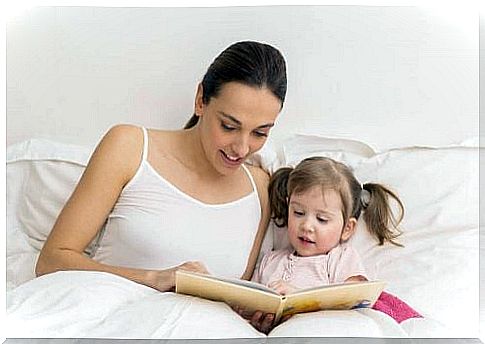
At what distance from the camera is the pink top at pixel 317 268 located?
1.94m

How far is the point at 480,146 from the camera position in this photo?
2.05 meters

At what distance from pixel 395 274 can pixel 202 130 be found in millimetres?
497

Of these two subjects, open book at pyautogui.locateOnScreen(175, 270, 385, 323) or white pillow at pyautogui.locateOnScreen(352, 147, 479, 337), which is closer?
open book at pyautogui.locateOnScreen(175, 270, 385, 323)

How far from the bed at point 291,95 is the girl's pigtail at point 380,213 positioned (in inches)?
0.8

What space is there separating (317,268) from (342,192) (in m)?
0.16

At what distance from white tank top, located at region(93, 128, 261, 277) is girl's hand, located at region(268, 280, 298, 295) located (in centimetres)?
11

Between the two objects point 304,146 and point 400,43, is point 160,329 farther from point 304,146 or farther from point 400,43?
point 400,43

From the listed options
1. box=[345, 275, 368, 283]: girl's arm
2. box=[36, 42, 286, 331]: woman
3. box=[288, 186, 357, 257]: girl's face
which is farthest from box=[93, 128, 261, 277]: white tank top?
box=[345, 275, 368, 283]: girl's arm

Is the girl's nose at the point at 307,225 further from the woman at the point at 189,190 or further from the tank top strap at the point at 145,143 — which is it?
the tank top strap at the point at 145,143

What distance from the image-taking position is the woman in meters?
1.98

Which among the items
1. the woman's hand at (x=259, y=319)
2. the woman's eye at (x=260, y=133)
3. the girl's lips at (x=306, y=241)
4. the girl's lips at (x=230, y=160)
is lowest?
the woman's hand at (x=259, y=319)

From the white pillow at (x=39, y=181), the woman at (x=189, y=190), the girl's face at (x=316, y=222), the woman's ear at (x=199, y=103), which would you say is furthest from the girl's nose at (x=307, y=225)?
the white pillow at (x=39, y=181)

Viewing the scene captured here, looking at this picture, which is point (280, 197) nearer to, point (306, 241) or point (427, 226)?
point (306, 241)

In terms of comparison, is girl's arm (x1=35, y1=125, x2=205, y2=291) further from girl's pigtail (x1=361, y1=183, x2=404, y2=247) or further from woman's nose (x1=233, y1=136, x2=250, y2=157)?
girl's pigtail (x1=361, y1=183, x2=404, y2=247)
